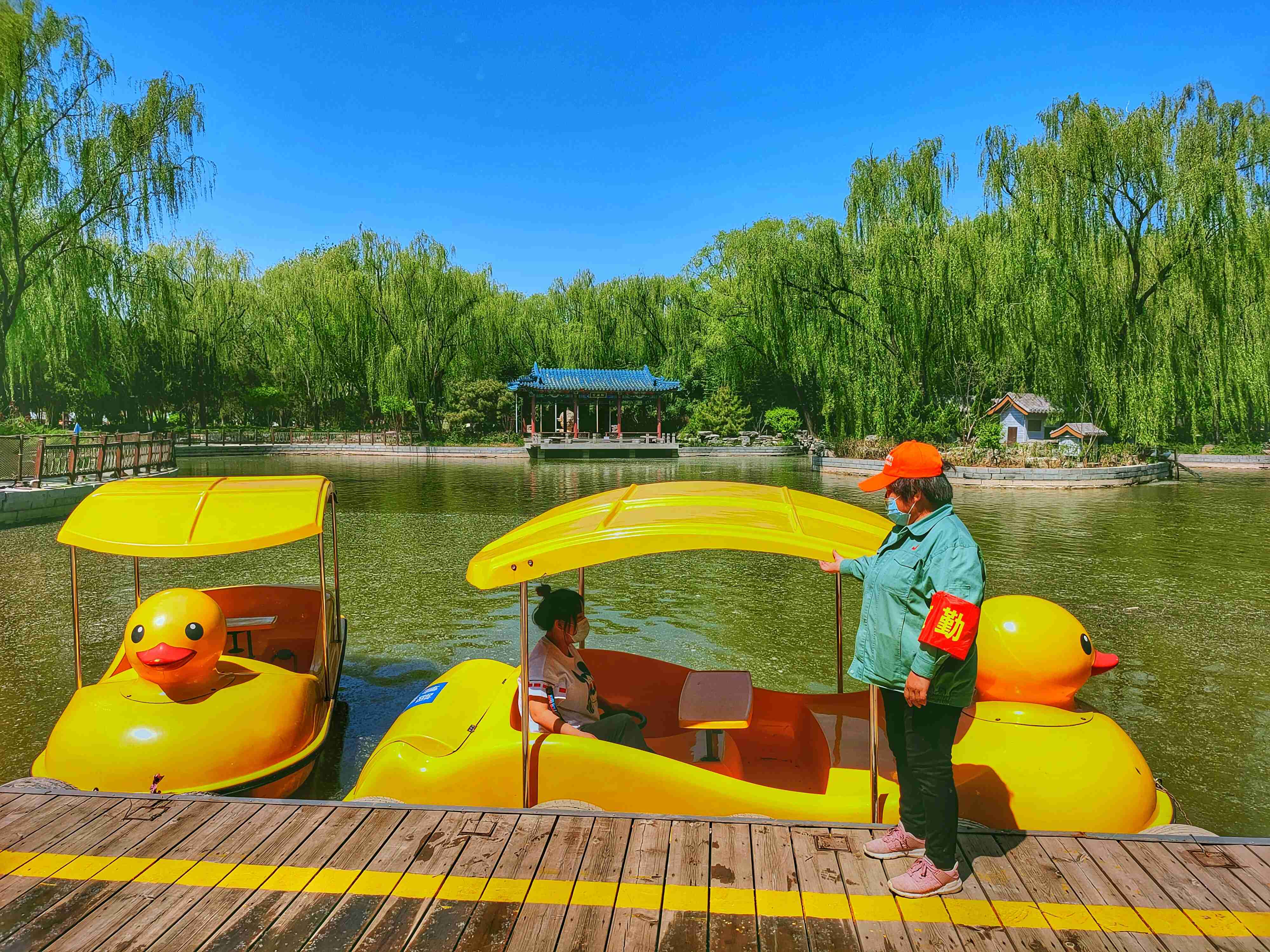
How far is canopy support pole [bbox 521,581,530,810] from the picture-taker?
12.4 feet

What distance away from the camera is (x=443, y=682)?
16.8 ft

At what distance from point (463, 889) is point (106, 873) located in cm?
146

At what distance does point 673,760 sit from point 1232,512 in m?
19.4

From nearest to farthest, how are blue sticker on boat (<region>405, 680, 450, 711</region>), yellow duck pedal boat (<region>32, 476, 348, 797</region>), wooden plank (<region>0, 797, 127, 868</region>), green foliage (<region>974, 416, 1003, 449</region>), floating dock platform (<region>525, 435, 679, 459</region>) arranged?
1. wooden plank (<region>0, 797, 127, 868</region>)
2. yellow duck pedal boat (<region>32, 476, 348, 797</region>)
3. blue sticker on boat (<region>405, 680, 450, 711</region>)
4. green foliage (<region>974, 416, 1003, 449</region>)
5. floating dock platform (<region>525, 435, 679, 459</region>)

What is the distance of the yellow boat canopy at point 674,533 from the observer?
139 inches

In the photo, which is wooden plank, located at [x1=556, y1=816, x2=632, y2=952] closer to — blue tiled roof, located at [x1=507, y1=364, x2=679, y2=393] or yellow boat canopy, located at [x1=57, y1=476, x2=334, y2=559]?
yellow boat canopy, located at [x1=57, y1=476, x2=334, y2=559]

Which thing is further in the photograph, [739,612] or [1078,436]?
[1078,436]

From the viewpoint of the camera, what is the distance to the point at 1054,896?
3057mm

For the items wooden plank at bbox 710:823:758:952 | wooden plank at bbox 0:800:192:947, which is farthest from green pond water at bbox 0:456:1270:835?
wooden plank at bbox 710:823:758:952

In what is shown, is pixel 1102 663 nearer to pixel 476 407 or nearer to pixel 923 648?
pixel 923 648

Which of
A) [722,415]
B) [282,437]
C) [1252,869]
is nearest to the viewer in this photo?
[1252,869]

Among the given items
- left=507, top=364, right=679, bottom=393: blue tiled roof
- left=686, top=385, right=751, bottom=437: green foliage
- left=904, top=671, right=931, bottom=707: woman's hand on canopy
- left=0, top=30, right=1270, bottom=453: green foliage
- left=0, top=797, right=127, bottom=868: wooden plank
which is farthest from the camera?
left=686, top=385, right=751, bottom=437: green foliage

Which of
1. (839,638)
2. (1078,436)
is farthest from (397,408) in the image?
(839,638)

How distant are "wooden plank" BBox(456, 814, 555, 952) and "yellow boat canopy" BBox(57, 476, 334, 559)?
2.47 m
